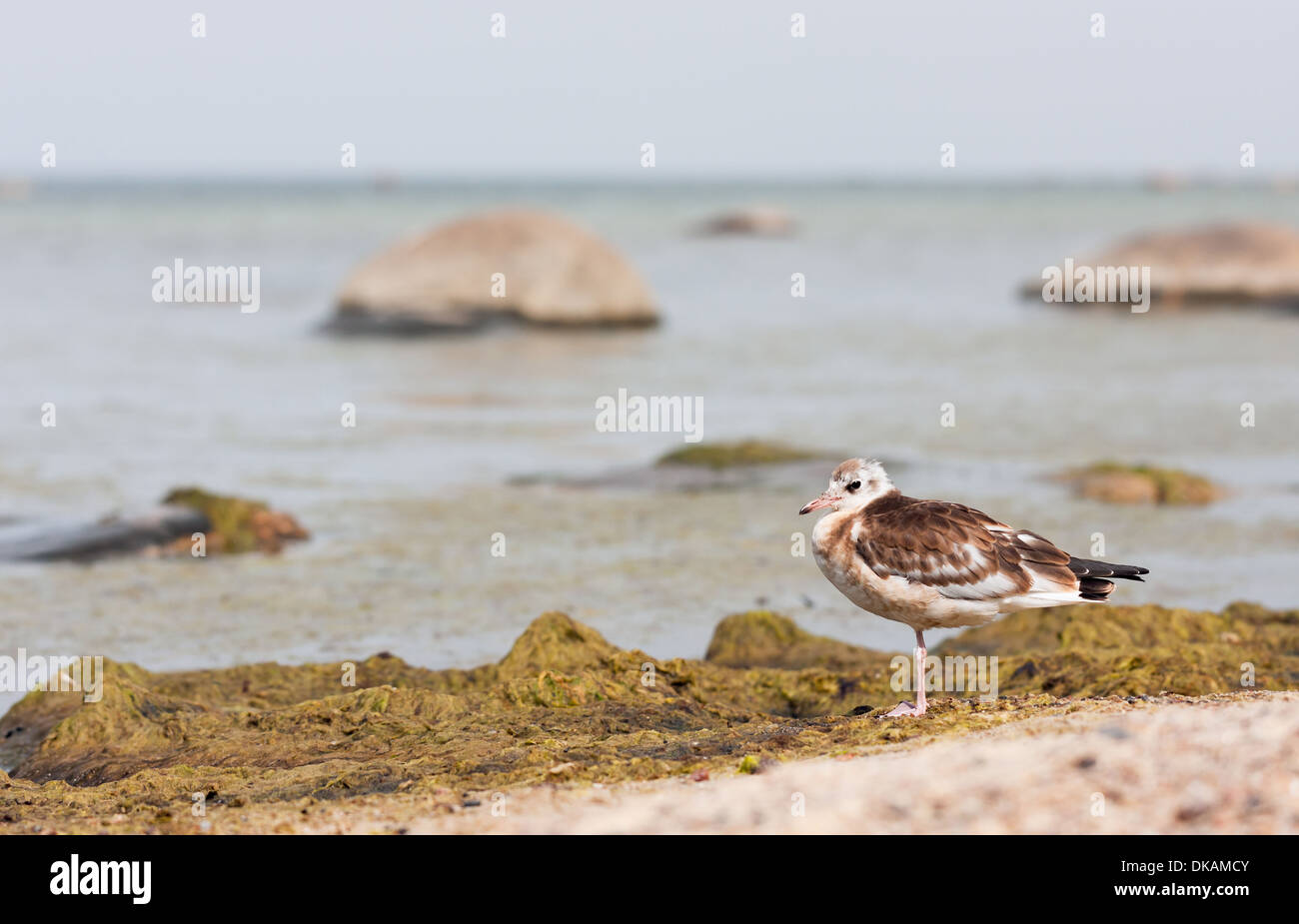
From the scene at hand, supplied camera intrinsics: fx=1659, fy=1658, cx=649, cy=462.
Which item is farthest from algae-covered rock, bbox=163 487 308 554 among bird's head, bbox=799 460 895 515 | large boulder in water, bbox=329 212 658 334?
large boulder in water, bbox=329 212 658 334

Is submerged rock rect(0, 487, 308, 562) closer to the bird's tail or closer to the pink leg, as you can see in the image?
the pink leg

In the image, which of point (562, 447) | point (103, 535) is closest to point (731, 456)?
point (562, 447)

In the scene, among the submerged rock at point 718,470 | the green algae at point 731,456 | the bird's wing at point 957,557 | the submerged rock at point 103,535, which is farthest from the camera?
the green algae at point 731,456

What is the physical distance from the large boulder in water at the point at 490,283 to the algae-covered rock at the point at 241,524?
18.6 metres

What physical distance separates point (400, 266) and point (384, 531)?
1998 centimetres

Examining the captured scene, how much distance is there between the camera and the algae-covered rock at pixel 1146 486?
1659 cm

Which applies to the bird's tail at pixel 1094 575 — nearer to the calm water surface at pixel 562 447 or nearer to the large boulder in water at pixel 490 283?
the calm water surface at pixel 562 447

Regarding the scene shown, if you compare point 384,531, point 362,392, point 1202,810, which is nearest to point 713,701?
point 1202,810

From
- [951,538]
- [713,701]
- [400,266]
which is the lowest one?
[713,701]

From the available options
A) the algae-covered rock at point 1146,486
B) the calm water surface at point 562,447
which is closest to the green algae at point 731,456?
the calm water surface at point 562,447

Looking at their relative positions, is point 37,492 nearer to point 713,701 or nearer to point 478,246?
point 713,701

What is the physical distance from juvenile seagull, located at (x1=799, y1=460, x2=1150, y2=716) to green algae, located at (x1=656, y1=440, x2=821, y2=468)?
9.47 metres

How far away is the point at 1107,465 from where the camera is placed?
1738 cm
